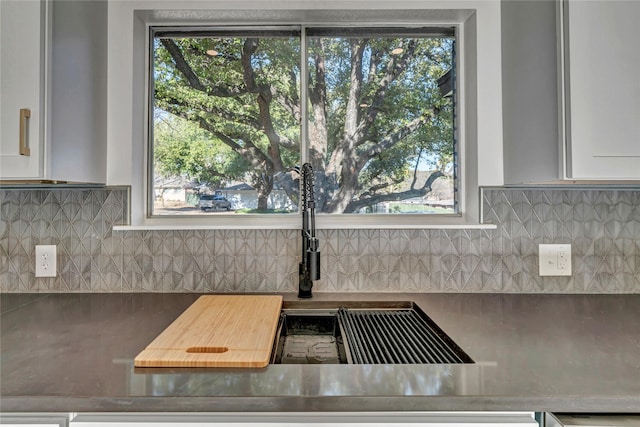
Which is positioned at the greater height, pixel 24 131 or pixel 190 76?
pixel 190 76

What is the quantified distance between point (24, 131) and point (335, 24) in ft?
3.77

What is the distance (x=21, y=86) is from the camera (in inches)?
39.1

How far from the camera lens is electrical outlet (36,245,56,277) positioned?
1307 millimetres

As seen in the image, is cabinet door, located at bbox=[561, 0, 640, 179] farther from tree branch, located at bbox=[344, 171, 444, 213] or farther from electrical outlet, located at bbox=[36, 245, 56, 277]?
electrical outlet, located at bbox=[36, 245, 56, 277]

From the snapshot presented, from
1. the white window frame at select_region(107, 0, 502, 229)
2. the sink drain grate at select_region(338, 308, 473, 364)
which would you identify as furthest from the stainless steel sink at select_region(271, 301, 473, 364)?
the white window frame at select_region(107, 0, 502, 229)

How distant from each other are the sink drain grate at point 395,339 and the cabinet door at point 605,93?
0.61 m

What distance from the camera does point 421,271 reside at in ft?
4.39

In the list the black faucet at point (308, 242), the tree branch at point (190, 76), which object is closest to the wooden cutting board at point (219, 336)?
the black faucet at point (308, 242)

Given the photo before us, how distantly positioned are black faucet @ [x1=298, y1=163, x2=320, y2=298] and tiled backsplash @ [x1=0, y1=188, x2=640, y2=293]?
95 millimetres

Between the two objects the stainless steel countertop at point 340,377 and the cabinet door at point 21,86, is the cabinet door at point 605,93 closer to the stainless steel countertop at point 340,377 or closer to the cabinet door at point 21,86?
the stainless steel countertop at point 340,377

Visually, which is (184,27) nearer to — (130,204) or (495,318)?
(130,204)

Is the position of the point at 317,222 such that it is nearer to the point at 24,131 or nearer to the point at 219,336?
the point at 219,336

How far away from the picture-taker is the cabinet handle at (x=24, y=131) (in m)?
Result: 0.98

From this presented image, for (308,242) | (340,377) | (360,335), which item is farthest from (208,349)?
(308,242)
